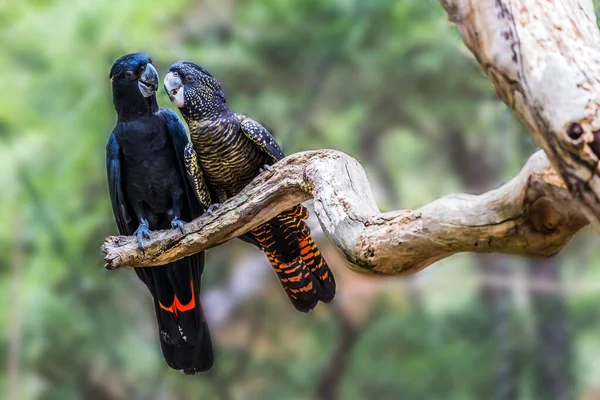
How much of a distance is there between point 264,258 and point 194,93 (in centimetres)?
307

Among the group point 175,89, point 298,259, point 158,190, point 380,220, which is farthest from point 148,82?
point 380,220

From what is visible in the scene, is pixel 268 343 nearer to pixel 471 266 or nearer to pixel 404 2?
pixel 471 266

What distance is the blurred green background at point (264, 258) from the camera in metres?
4.96

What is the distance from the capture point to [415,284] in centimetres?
554

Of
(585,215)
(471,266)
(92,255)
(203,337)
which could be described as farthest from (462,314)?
(585,215)

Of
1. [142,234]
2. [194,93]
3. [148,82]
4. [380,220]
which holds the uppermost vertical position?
[148,82]

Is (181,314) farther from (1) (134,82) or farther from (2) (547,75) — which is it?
(2) (547,75)

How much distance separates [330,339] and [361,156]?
55.9 inches

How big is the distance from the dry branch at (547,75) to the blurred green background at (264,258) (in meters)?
3.53

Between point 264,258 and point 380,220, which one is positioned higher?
point 264,258

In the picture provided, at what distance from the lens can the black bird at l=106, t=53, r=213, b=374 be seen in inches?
90.6

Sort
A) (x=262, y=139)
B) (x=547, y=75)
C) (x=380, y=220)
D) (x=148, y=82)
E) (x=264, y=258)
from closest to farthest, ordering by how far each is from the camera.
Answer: (x=547, y=75)
(x=380, y=220)
(x=262, y=139)
(x=148, y=82)
(x=264, y=258)

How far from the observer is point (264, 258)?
201 inches

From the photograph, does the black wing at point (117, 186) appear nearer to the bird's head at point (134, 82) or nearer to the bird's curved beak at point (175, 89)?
the bird's head at point (134, 82)
